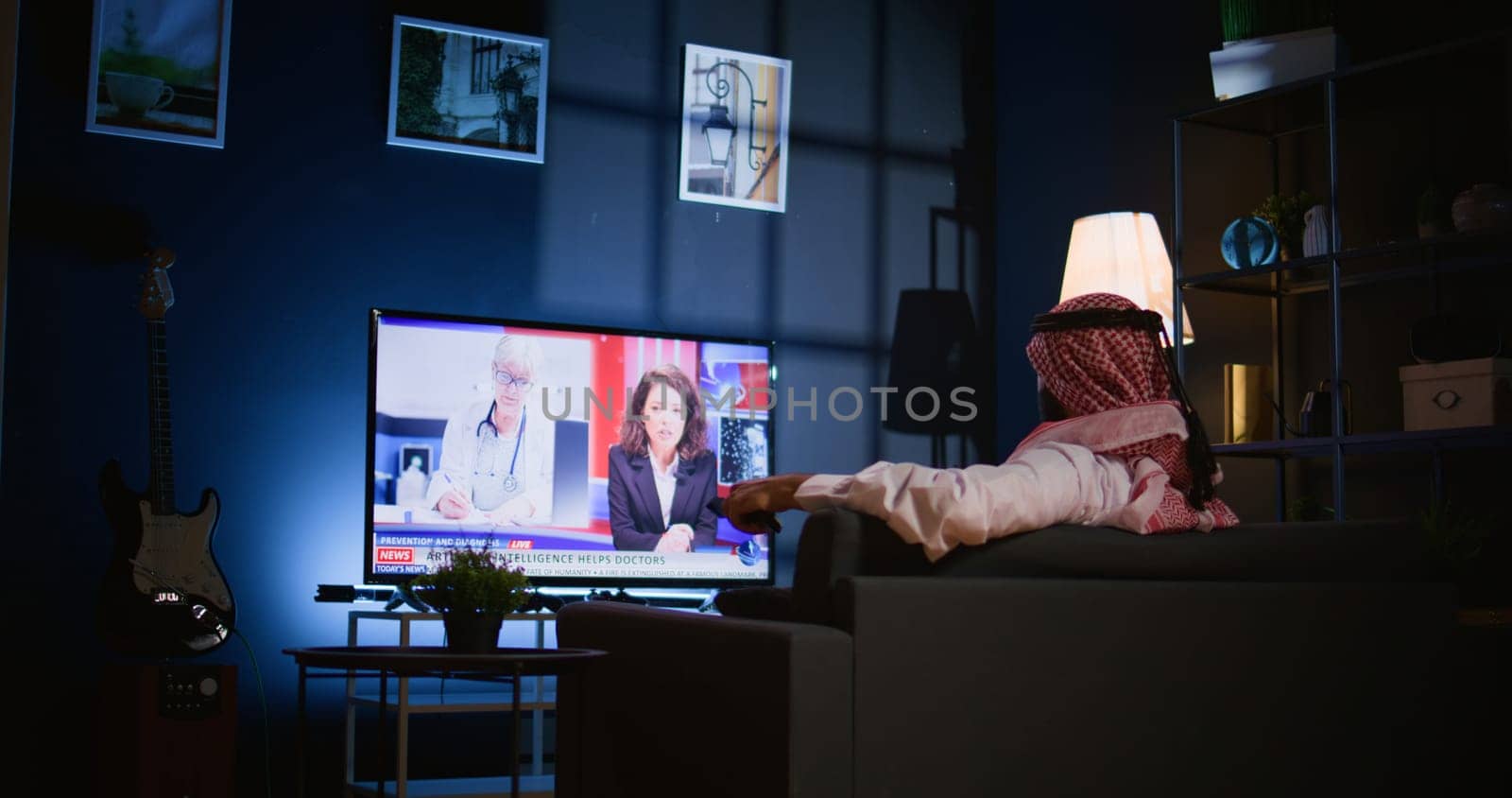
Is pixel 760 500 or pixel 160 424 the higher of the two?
pixel 160 424

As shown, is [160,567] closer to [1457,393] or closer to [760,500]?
[760,500]

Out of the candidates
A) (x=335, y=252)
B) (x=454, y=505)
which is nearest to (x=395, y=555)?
(x=454, y=505)

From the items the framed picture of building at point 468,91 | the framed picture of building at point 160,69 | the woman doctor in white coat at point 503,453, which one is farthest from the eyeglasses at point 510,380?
the framed picture of building at point 160,69

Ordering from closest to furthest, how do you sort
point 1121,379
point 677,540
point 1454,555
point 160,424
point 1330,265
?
point 1121,379
point 1454,555
point 160,424
point 1330,265
point 677,540

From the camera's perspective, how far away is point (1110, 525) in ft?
6.42

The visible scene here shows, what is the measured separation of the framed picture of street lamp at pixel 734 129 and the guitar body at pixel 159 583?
2112mm

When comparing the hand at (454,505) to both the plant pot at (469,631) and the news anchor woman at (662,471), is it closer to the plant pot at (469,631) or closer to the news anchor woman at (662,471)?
the news anchor woman at (662,471)

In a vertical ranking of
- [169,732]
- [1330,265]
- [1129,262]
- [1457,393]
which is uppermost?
[1129,262]

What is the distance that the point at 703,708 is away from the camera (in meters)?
1.80

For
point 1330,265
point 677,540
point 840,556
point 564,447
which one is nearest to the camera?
point 840,556

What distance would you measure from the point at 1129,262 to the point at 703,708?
3.19 m

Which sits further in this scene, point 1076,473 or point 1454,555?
point 1454,555

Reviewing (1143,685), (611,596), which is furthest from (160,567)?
(1143,685)

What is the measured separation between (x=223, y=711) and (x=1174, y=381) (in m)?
2.55
